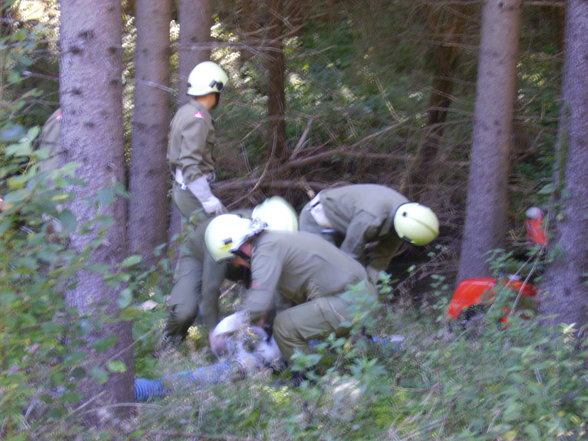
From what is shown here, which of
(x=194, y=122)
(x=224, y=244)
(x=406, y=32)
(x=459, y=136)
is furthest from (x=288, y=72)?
(x=224, y=244)

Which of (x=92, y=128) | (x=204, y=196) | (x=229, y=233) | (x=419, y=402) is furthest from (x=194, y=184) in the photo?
(x=419, y=402)

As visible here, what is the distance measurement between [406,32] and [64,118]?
6.39 metres

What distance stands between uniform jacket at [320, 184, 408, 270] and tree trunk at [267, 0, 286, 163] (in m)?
3.62

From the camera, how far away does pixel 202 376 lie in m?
5.35

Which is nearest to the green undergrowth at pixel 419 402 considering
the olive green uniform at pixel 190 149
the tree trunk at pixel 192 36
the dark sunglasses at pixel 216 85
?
the olive green uniform at pixel 190 149

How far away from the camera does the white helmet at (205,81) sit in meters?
7.17

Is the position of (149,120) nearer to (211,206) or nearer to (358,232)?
(211,206)

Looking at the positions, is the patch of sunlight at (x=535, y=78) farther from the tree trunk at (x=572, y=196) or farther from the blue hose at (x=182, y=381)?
the blue hose at (x=182, y=381)

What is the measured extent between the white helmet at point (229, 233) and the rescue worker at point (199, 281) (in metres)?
0.62

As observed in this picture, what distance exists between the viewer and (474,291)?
7223 mm

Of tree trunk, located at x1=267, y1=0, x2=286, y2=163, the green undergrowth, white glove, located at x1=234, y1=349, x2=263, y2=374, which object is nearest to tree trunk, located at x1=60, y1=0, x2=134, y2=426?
the green undergrowth

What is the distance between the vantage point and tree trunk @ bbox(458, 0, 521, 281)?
7895 millimetres

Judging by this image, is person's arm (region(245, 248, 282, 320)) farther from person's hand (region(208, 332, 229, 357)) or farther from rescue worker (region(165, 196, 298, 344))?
rescue worker (region(165, 196, 298, 344))

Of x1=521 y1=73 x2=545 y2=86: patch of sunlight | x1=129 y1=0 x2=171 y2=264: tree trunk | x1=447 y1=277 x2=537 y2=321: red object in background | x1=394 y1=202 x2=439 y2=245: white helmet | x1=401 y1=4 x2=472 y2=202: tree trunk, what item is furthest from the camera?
x1=401 y1=4 x2=472 y2=202: tree trunk
